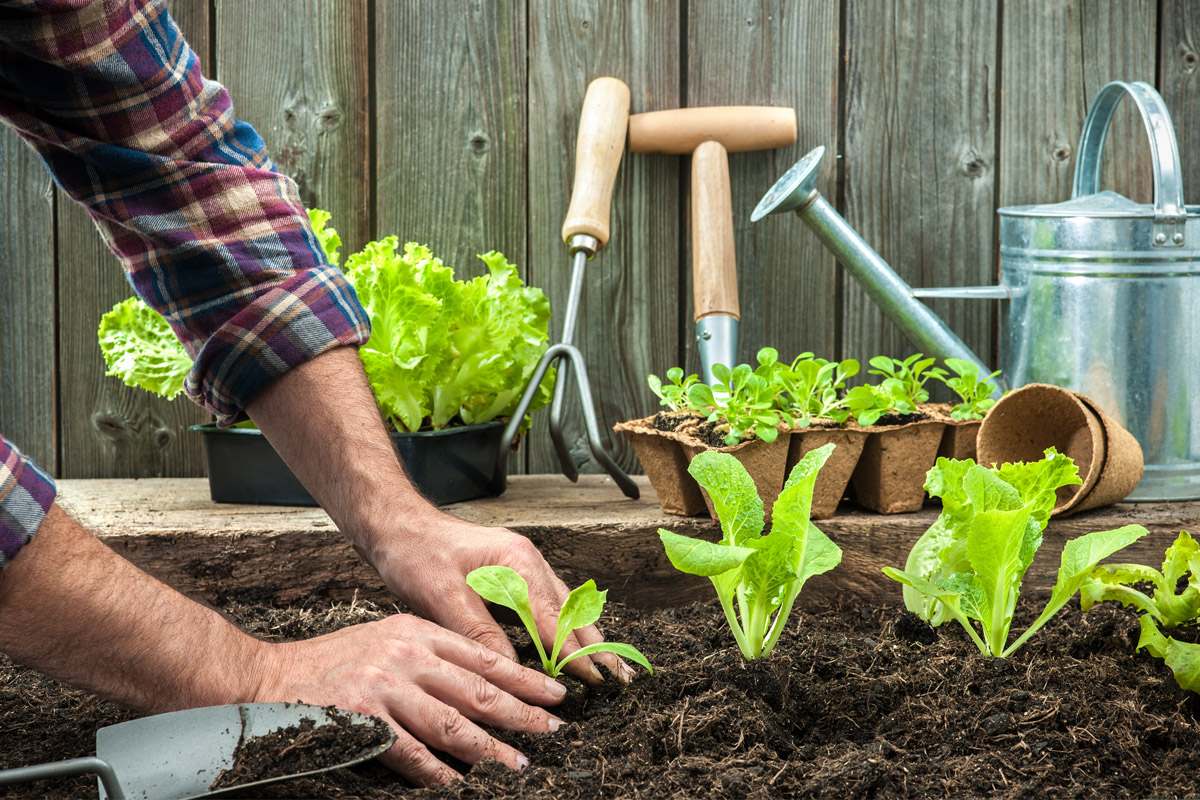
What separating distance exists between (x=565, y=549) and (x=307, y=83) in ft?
3.02

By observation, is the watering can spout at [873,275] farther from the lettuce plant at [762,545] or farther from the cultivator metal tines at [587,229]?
the lettuce plant at [762,545]

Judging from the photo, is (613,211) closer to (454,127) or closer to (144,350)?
(454,127)

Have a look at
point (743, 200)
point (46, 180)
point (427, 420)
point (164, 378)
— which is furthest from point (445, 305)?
point (46, 180)

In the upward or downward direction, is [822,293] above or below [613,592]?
above

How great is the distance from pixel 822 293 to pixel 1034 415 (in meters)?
0.56

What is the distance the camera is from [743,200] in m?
1.99

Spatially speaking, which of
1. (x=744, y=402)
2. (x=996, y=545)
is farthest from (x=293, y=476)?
(x=996, y=545)

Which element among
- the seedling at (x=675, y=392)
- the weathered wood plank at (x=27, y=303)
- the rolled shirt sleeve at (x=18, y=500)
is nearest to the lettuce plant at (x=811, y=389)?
the seedling at (x=675, y=392)

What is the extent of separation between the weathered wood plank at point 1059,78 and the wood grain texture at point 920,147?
1.3 inches

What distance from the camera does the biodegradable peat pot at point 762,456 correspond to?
1.44m

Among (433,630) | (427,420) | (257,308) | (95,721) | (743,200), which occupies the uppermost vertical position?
(743,200)

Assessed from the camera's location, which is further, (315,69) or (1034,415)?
(315,69)

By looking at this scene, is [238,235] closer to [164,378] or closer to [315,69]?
[164,378]

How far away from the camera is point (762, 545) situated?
1037mm
